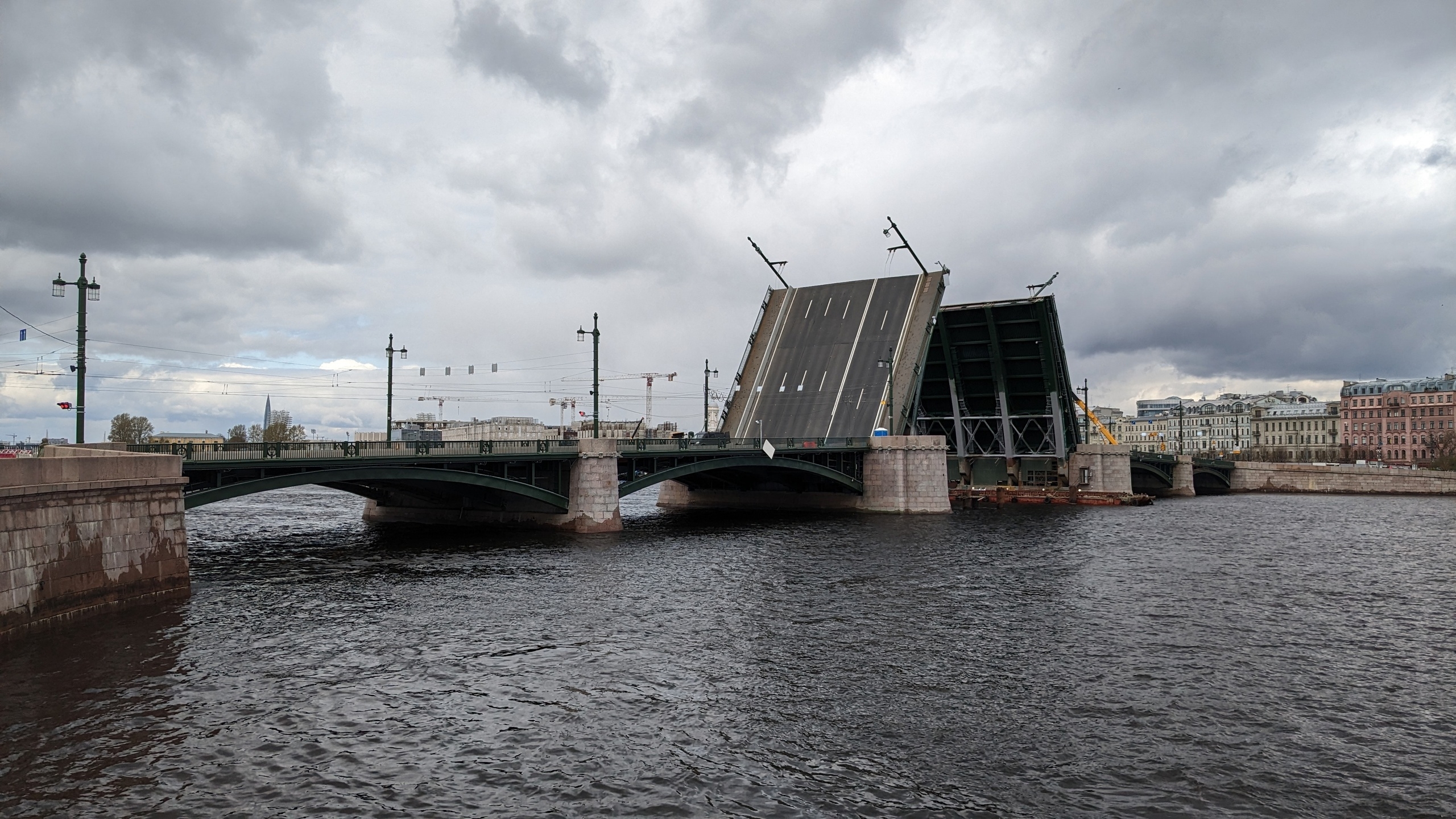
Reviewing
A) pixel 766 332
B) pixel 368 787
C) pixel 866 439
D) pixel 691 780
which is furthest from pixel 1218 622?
pixel 766 332

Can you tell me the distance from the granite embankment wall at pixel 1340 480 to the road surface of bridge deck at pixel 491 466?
54856mm

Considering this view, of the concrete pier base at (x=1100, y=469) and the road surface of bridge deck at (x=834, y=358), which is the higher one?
the road surface of bridge deck at (x=834, y=358)

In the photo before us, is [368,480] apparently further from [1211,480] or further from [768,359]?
[1211,480]

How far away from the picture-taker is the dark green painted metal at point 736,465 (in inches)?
1448

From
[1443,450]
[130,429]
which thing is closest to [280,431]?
[130,429]

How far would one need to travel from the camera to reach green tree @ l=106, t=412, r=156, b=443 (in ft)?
330

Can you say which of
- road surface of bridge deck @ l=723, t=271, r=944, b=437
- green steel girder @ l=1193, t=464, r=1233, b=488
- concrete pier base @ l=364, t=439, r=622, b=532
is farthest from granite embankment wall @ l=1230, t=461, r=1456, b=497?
concrete pier base @ l=364, t=439, r=622, b=532

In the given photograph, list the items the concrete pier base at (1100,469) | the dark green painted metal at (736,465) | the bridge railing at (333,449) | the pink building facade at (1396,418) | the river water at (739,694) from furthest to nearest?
the pink building facade at (1396,418), the concrete pier base at (1100,469), the dark green painted metal at (736,465), the bridge railing at (333,449), the river water at (739,694)

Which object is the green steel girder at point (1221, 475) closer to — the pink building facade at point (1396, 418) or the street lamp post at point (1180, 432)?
the street lamp post at point (1180, 432)

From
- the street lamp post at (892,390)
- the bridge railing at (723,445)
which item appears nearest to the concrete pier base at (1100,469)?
the street lamp post at (892,390)

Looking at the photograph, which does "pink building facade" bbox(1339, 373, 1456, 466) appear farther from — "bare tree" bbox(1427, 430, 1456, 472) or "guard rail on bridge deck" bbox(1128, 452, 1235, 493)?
"guard rail on bridge deck" bbox(1128, 452, 1235, 493)

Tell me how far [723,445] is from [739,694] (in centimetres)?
2863

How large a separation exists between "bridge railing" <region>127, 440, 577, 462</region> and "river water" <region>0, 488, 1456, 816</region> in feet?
11.1

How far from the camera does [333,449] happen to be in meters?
26.8
